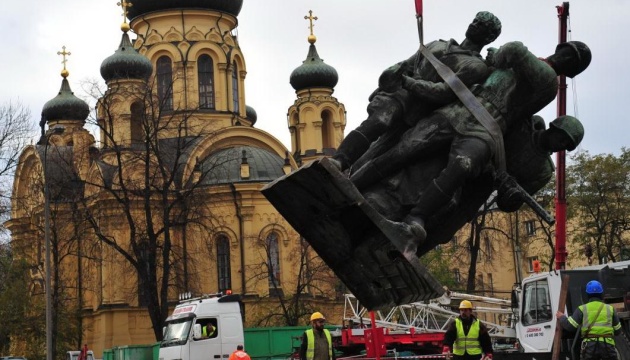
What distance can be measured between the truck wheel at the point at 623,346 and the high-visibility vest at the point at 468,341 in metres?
1.24

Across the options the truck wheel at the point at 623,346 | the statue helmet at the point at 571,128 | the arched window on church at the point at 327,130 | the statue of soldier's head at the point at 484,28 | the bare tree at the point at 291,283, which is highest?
the arched window on church at the point at 327,130

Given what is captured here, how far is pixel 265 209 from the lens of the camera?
6456cm

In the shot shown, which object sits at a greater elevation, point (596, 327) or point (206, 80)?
point (206, 80)

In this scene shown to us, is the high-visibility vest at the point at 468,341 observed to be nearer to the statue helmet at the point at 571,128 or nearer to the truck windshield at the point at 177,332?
the statue helmet at the point at 571,128

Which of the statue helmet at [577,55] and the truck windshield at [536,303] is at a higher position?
the statue helmet at [577,55]

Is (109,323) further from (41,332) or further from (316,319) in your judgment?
(316,319)

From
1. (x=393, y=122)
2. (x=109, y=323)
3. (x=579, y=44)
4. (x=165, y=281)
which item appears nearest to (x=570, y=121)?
(x=579, y=44)

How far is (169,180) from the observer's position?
143 ft

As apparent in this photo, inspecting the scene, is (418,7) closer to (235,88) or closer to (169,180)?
(169,180)

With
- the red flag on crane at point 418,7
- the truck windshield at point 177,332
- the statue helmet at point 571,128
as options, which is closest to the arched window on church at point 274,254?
the truck windshield at point 177,332

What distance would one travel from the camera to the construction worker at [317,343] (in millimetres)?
15148

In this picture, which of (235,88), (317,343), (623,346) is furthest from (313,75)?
(623,346)

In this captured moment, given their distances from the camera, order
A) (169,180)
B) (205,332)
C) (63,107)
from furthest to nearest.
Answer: (63,107) → (169,180) → (205,332)

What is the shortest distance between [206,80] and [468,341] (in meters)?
59.8
